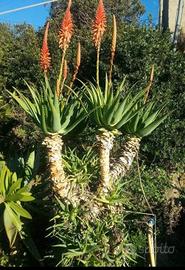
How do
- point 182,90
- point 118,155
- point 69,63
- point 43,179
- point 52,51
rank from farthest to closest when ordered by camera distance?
1. point 52,51
2. point 69,63
3. point 182,90
4. point 43,179
5. point 118,155

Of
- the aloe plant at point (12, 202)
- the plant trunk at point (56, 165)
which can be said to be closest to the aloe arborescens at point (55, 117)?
the plant trunk at point (56, 165)

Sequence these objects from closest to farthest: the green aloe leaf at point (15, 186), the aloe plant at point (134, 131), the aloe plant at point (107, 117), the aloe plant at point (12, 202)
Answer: the aloe plant at point (107, 117), the aloe plant at point (12, 202), the aloe plant at point (134, 131), the green aloe leaf at point (15, 186)

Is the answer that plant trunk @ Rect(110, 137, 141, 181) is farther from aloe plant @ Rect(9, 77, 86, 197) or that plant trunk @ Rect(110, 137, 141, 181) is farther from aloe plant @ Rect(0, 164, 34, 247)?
aloe plant @ Rect(0, 164, 34, 247)

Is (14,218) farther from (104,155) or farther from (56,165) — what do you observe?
(104,155)

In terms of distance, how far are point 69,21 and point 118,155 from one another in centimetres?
155

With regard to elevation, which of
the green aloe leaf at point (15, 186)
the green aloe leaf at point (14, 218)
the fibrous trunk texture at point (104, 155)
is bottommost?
the green aloe leaf at point (14, 218)

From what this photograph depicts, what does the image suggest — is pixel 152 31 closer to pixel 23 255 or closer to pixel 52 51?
pixel 52 51

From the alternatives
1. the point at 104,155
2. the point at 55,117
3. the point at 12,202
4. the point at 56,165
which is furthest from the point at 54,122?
the point at 12,202

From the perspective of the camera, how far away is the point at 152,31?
11.2 metres

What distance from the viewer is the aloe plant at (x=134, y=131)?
5570mm

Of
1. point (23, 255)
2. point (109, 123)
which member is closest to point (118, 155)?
point (109, 123)

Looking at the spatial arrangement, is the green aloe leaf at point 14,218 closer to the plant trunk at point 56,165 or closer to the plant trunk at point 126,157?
the plant trunk at point 56,165

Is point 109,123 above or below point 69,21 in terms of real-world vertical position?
below

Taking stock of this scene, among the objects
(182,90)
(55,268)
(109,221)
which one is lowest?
(55,268)
